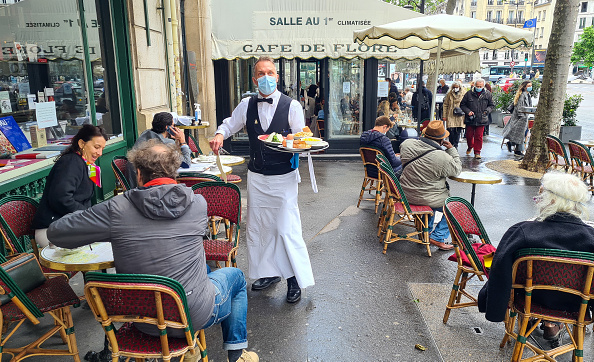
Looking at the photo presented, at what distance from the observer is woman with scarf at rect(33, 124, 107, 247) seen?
3.41m

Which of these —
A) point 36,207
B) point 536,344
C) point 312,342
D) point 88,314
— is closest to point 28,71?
point 36,207

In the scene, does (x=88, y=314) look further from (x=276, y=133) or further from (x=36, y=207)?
(x=276, y=133)

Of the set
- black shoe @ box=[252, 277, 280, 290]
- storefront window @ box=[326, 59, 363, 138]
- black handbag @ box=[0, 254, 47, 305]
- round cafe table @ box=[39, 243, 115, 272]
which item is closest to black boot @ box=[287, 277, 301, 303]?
black shoe @ box=[252, 277, 280, 290]

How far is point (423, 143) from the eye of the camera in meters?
5.26

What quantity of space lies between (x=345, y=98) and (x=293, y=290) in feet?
26.2

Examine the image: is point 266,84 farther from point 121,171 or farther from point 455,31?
point 455,31

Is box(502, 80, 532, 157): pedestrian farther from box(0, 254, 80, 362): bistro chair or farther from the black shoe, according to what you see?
box(0, 254, 80, 362): bistro chair

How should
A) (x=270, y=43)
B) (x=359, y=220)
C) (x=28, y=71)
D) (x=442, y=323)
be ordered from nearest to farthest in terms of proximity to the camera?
1. (x=442, y=323)
2. (x=28, y=71)
3. (x=359, y=220)
4. (x=270, y=43)

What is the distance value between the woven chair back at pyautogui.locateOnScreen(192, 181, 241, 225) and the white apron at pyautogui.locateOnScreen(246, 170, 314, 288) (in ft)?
0.50

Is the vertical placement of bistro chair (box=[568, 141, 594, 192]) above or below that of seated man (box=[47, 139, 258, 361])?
below

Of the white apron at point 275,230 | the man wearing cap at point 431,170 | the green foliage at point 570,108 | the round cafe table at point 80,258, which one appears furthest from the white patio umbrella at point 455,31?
the green foliage at point 570,108

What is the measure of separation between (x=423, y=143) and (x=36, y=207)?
3.94 meters

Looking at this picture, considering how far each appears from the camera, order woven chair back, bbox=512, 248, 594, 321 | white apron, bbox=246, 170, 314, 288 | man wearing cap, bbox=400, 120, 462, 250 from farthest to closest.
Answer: man wearing cap, bbox=400, 120, 462, 250 → white apron, bbox=246, 170, 314, 288 → woven chair back, bbox=512, 248, 594, 321

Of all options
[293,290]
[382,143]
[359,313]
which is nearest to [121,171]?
[293,290]
